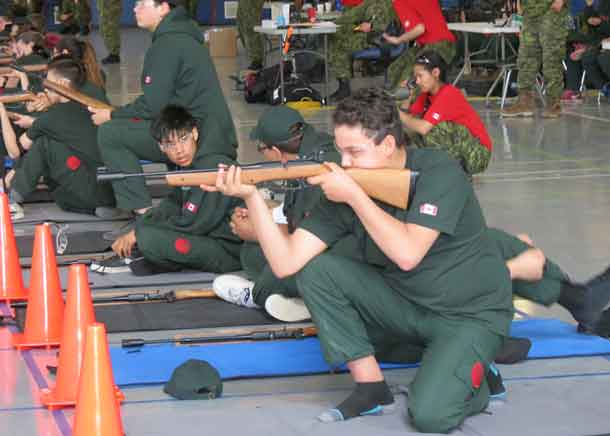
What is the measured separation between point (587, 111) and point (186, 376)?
9.21m

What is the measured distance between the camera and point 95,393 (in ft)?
11.3

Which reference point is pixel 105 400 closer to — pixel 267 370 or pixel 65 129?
pixel 267 370

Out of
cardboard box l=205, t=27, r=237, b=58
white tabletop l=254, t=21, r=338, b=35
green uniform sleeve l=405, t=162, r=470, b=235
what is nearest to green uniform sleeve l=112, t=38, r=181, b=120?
green uniform sleeve l=405, t=162, r=470, b=235

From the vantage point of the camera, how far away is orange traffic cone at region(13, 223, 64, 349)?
4.86 metres

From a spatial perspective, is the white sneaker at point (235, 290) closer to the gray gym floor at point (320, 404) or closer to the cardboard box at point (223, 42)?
the gray gym floor at point (320, 404)

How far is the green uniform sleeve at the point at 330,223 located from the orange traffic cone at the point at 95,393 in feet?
2.86

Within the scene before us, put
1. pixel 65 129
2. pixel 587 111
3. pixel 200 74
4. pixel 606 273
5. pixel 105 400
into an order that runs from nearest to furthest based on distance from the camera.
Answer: pixel 105 400
pixel 606 273
pixel 200 74
pixel 65 129
pixel 587 111

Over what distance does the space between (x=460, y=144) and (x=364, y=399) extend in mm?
4347

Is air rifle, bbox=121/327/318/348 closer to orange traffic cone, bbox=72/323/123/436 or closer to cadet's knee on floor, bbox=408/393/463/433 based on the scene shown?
cadet's knee on floor, bbox=408/393/463/433

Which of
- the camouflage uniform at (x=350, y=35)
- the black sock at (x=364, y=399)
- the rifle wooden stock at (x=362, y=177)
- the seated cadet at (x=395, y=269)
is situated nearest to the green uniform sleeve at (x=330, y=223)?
the seated cadet at (x=395, y=269)

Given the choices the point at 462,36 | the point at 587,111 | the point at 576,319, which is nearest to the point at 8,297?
the point at 576,319

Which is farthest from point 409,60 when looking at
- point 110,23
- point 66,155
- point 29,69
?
point 110,23

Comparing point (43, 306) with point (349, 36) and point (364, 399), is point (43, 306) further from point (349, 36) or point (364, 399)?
point (349, 36)

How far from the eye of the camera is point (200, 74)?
6.84 m
